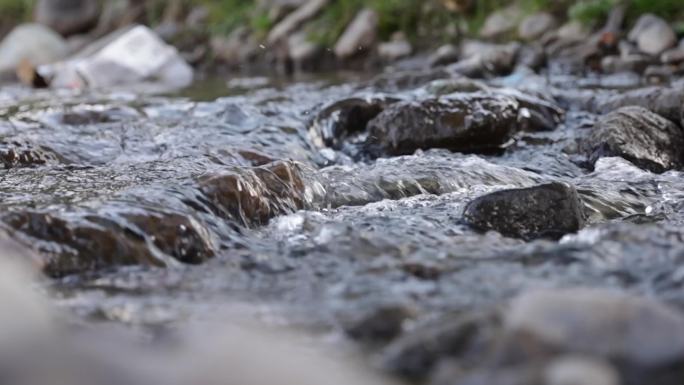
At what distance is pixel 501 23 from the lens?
9.77 m

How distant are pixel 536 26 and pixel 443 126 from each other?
17.1 ft

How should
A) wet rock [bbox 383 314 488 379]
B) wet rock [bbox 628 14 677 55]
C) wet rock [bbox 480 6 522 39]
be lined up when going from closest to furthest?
wet rock [bbox 383 314 488 379], wet rock [bbox 628 14 677 55], wet rock [bbox 480 6 522 39]

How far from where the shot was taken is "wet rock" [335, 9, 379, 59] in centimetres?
1058

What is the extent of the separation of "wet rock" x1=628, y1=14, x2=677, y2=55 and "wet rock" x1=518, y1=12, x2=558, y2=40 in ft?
4.18

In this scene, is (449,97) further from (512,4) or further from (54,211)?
(512,4)

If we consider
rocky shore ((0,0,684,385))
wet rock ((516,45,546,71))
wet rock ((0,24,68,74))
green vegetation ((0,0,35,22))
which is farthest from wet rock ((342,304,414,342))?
green vegetation ((0,0,35,22))

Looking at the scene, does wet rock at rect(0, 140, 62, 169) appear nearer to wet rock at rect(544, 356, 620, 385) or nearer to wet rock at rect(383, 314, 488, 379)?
wet rock at rect(383, 314, 488, 379)

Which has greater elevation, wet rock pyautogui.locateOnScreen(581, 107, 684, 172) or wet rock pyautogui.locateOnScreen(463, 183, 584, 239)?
wet rock pyautogui.locateOnScreen(463, 183, 584, 239)

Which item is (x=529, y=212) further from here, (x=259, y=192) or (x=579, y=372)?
(x=579, y=372)

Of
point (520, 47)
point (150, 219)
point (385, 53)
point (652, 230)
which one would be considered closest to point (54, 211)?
point (150, 219)

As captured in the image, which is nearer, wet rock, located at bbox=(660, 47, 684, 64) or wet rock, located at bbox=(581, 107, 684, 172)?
wet rock, located at bbox=(581, 107, 684, 172)

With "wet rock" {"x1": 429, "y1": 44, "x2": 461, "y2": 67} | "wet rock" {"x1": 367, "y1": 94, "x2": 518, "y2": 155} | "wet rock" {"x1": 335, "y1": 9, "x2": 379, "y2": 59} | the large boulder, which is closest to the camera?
"wet rock" {"x1": 367, "y1": 94, "x2": 518, "y2": 155}

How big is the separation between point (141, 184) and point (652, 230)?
1.85 metres

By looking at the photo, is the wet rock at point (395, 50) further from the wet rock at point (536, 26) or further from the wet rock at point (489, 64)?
the wet rock at point (489, 64)
